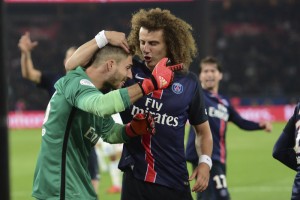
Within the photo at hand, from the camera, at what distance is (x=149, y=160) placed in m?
4.84

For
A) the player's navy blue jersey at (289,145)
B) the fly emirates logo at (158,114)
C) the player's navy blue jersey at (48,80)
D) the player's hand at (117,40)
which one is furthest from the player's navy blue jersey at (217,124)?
the player's hand at (117,40)

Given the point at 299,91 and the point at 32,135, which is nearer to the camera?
the point at 32,135

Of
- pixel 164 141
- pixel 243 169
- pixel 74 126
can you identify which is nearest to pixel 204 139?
pixel 164 141

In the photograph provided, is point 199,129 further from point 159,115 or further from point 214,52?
point 214,52

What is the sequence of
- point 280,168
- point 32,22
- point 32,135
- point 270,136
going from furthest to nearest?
point 32,22
point 32,135
point 270,136
point 280,168

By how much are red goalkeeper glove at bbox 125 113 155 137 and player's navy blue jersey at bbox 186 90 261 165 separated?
2.38m

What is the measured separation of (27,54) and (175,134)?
11.2 feet

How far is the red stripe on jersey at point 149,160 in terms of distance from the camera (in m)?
4.82

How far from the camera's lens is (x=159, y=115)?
4844mm

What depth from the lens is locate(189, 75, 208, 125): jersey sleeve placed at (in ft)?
16.4

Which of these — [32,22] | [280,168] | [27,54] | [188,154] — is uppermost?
[32,22]

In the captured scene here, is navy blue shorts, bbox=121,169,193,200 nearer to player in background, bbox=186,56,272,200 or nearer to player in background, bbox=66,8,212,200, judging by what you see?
player in background, bbox=66,8,212,200

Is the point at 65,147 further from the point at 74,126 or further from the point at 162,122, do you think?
the point at 162,122

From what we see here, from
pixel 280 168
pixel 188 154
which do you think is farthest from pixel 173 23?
pixel 280 168
